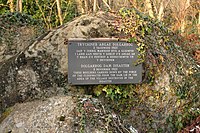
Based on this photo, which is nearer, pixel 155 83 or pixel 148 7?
pixel 155 83

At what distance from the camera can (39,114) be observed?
11.9 ft

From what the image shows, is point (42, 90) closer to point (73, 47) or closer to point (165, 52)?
point (73, 47)

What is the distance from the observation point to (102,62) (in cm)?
427

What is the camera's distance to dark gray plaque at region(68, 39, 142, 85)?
4.21 meters

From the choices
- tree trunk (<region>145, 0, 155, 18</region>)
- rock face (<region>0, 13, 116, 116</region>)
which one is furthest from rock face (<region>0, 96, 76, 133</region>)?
tree trunk (<region>145, 0, 155, 18</region>)

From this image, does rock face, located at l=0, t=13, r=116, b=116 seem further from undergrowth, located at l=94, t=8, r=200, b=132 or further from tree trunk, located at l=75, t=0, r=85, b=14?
tree trunk, located at l=75, t=0, r=85, b=14

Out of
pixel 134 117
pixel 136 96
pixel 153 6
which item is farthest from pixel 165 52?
pixel 153 6

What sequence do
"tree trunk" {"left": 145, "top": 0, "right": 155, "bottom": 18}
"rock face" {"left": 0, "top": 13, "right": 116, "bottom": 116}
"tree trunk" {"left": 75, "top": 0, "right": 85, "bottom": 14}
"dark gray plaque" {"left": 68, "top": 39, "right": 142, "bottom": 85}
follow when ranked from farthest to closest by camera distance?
"tree trunk" {"left": 145, "top": 0, "right": 155, "bottom": 18} < "tree trunk" {"left": 75, "top": 0, "right": 85, "bottom": 14} < "rock face" {"left": 0, "top": 13, "right": 116, "bottom": 116} < "dark gray plaque" {"left": 68, "top": 39, "right": 142, "bottom": 85}

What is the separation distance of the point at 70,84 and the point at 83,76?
236 millimetres

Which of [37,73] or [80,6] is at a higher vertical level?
[80,6]

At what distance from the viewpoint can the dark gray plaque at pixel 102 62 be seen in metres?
4.21

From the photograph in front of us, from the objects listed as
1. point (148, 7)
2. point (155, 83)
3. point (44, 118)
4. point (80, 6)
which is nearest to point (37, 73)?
point (44, 118)

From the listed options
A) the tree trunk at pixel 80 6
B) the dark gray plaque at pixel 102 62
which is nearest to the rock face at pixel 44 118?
the dark gray plaque at pixel 102 62

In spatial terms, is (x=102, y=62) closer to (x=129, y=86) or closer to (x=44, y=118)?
(x=129, y=86)
